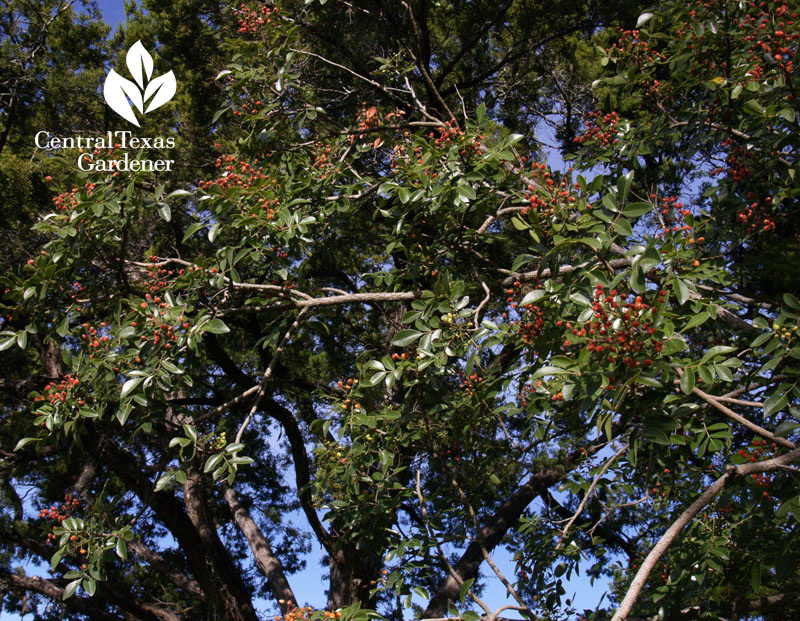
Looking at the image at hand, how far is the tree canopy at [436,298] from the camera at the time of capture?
6.40ft

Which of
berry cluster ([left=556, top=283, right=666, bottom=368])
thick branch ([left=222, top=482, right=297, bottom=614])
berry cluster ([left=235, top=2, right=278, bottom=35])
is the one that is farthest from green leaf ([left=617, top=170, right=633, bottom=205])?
thick branch ([left=222, top=482, right=297, bottom=614])

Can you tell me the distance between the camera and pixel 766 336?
1857 millimetres

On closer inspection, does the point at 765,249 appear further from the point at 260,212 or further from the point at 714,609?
the point at 260,212

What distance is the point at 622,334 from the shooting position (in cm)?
152

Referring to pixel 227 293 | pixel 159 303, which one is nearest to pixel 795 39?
pixel 227 293

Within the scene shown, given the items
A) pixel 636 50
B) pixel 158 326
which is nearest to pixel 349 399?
pixel 158 326

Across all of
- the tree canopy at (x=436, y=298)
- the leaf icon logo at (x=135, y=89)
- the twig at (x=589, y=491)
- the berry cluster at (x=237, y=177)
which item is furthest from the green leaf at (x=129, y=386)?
the leaf icon logo at (x=135, y=89)

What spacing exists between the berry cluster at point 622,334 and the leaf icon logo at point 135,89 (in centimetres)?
398

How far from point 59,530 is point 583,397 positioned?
2096 mm

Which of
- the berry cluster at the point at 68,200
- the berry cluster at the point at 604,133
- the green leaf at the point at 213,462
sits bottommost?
the green leaf at the point at 213,462

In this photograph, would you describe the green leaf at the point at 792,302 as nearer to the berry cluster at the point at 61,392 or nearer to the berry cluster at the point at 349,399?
the berry cluster at the point at 349,399

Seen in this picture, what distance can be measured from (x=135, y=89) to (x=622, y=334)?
442cm

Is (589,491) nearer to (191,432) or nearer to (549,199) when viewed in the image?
(549,199)

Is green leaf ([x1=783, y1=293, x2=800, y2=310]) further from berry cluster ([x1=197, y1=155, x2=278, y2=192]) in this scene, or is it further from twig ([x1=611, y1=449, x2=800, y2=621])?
berry cluster ([x1=197, y1=155, x2=278, y2=192])
